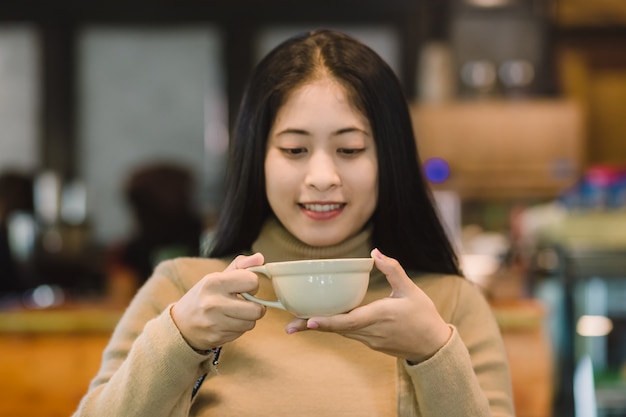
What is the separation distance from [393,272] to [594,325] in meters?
3.03

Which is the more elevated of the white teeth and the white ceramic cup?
the white teeth

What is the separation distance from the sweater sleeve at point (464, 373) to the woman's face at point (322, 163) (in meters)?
0.24

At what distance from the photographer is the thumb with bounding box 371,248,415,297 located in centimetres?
132

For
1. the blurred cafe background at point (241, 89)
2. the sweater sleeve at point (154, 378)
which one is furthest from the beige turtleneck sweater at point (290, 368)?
the blurred cafe background at point (241, 89)

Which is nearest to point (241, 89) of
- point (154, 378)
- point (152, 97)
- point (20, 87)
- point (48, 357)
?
point (152, 97)

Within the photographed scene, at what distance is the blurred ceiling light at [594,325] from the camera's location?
4.14m

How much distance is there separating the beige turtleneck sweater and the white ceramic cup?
0.18m

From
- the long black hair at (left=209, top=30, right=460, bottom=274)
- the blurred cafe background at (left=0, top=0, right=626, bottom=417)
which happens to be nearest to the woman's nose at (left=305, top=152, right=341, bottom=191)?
the long black hair at (left=209, top=30, right=460, bottom=274)

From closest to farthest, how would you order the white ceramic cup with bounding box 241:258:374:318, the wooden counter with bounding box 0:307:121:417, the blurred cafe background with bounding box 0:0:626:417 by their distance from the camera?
the white ceramic cup with bounding box 241:258:374:318, the wooden counter with bounding box 0:307:121:417, the blurred cafe background with bounding box 0:0:626:417

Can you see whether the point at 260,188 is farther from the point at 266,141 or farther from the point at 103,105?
the point at 103,105

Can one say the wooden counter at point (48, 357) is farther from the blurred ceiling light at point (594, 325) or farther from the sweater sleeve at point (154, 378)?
the sweater sleeve at point (154, 378)

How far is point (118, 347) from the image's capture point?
5.37ft

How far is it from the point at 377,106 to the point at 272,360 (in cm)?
42

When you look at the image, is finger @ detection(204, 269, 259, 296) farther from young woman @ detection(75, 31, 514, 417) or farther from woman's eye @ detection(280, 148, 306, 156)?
woman's eye @ detection(280, 148, 306, 156)
